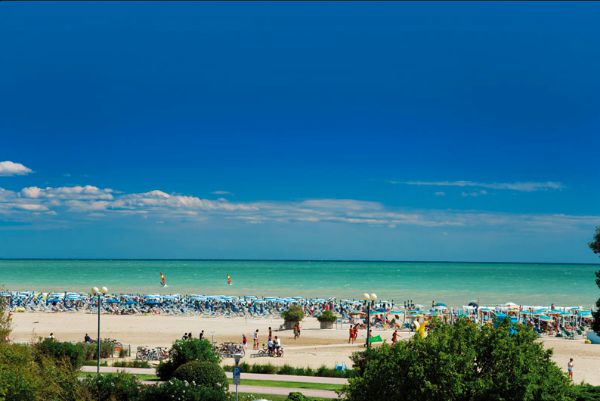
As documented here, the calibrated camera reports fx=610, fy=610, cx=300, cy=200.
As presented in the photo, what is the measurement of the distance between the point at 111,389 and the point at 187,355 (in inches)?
228

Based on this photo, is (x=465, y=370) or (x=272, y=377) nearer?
(x=465, y=370)

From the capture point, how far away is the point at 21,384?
50.1 ft

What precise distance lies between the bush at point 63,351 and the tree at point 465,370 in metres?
15.7

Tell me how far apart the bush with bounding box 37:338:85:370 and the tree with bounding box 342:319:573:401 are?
1573cm

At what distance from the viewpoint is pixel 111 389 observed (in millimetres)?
17312

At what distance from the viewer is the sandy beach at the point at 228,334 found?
102 feet

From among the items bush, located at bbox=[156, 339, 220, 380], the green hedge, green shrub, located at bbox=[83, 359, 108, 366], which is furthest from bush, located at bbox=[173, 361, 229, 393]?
green shrub, located at bbox=[83, 359, 108, 366]

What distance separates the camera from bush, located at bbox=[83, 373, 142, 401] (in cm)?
1727

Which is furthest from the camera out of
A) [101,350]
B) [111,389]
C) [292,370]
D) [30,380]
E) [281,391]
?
[101,350]

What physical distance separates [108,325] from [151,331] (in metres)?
5.41

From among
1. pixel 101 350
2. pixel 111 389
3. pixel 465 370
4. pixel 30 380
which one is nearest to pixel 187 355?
pixel 111 389

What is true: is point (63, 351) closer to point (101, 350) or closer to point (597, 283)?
point (101, 350)

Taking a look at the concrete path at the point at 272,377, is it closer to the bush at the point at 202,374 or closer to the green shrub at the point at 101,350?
the green shrub at the point at 101,350

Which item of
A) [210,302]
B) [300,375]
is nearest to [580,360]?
[300,375]
